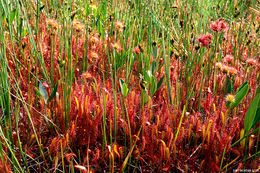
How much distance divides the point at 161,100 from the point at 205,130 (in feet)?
1.19

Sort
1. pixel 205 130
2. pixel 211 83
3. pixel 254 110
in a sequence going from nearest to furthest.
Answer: pixel 254 110, pixel 205 130, pixel 211 83

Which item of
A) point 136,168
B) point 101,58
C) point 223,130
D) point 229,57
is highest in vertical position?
point 229,57

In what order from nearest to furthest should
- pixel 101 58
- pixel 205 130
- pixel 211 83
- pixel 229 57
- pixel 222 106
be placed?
pixel 205 130 < pixel 222 106 < pixel 229 57 < pixel 211 83 < pixel 101 58

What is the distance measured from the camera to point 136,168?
1.10 metres

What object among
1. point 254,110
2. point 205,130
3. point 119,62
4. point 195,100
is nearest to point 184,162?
point 205,130

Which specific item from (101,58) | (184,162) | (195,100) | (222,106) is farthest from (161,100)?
(101,58)

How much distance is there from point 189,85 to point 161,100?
0.21m

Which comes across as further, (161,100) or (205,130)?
(161,100)

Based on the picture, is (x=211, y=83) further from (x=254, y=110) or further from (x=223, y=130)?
(x=254, y=110)

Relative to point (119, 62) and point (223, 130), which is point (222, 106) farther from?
point (119, 62)

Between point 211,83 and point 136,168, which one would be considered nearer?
point 136,168

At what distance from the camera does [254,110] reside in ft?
3.38

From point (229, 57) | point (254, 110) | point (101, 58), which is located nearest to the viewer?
point (254, 110)

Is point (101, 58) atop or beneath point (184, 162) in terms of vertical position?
atop
